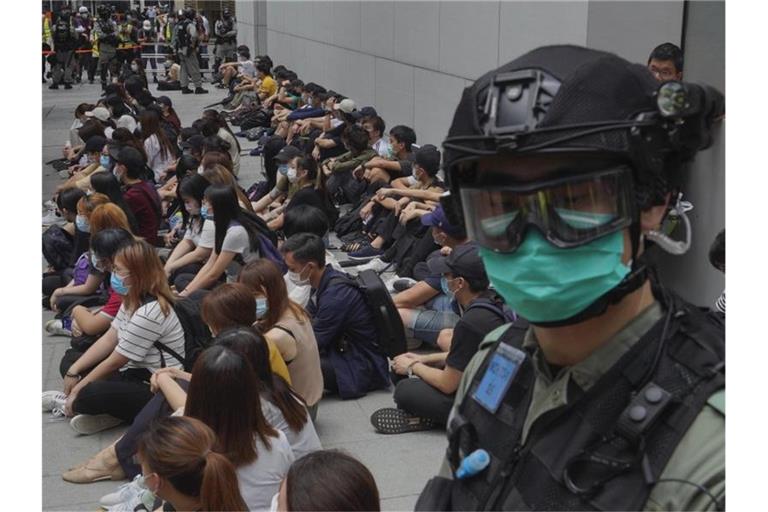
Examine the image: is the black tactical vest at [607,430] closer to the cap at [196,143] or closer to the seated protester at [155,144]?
the cap at [196,143]

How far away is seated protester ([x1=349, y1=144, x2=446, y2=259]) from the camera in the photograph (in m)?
9.50

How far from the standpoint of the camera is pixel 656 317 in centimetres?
170

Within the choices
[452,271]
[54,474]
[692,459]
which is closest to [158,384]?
[54,474]

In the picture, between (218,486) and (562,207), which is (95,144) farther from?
(562,207)

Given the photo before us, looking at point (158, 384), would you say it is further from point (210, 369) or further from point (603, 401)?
point (603, 401)

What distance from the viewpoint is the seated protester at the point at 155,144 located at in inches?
530

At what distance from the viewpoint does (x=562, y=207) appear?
1.65 m

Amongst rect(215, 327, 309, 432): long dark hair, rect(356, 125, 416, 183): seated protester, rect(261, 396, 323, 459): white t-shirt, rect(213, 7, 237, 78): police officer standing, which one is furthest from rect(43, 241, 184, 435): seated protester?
rect(213, 7, 237, 78): police officer standing

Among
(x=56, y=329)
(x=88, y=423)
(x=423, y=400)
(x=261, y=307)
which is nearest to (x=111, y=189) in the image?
→ (x=56, y=329)

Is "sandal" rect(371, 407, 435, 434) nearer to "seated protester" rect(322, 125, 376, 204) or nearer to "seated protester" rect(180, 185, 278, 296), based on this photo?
"seated protester" rect(180, 185, 278, 296)

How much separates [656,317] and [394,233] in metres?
8.04

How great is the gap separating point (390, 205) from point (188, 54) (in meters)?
20.1

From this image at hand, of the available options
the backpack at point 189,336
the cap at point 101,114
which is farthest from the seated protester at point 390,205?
the cap at point 101,114

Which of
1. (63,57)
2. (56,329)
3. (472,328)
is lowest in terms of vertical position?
(56,329)
